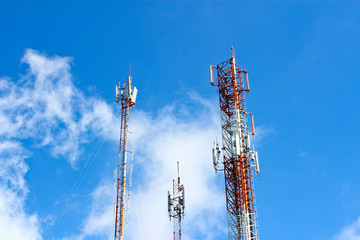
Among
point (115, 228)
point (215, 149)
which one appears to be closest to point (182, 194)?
point (215, 149)

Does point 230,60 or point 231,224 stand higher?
point 230,60

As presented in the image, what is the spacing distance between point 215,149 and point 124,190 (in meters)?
16.0

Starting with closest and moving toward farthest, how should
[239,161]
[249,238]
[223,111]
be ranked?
1. [249,238]
2. [239,161]
3. [223,111]

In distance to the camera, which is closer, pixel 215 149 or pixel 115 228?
pixel 115 228

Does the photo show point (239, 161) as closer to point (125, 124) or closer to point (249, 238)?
point (249, 238)

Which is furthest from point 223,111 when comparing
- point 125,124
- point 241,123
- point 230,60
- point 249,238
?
point 249,238

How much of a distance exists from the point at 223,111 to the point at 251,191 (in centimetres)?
1480

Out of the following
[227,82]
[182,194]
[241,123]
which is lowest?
[182,194]

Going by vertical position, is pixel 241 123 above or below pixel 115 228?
above

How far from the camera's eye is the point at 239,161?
3285 inches

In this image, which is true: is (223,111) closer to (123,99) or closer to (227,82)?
(227,82)

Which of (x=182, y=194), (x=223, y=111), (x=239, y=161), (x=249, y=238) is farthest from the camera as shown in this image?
(x=182, y=194)

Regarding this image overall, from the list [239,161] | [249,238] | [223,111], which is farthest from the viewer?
[223,111]

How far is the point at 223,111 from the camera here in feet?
292
